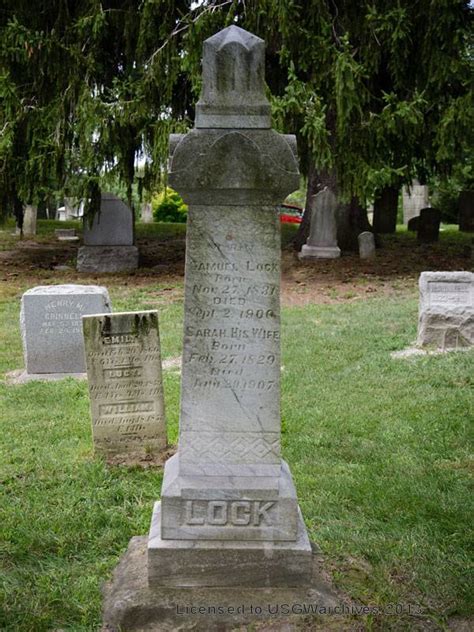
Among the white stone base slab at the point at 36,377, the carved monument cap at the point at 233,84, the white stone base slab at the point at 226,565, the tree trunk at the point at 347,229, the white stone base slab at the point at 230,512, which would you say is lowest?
the white stone base slab at the point at 36,377

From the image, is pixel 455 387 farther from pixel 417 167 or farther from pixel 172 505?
pixel 417 167

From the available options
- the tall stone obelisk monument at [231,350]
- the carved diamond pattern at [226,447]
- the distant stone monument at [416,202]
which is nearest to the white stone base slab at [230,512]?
the tall stone obelisk monument at [231,350]

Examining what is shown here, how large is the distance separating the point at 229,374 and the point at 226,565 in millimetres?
936

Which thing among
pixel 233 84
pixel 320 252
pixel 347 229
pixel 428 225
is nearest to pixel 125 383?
pixel 233 84

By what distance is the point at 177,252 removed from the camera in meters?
18.0

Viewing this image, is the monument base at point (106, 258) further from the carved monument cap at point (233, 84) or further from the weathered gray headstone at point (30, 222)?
the carved monument cap at point (233, 84)

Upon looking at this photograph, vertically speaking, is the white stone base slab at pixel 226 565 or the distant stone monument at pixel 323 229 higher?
the distant stone monument at pixel 323 229

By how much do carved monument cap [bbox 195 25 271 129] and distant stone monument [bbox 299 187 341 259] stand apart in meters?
12.5

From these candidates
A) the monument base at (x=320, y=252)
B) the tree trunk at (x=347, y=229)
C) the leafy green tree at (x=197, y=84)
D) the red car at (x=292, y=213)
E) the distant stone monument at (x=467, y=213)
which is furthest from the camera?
the red car at (x=292, y=213)

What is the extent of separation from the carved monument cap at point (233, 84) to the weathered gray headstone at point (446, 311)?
5844 mm

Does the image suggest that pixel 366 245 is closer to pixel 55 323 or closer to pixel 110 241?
pixel 110 241

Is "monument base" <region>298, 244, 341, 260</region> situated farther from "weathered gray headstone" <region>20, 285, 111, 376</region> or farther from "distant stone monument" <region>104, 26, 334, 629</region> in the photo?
"distant stone monument" <region>104, 26, 334, 629</region>

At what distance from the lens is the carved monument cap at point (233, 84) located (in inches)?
129

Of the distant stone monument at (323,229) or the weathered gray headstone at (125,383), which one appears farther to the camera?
the distant stone monument at (323,229)
